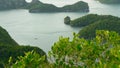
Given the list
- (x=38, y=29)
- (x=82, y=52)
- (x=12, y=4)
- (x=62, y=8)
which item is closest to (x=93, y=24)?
(x=38, y=29)

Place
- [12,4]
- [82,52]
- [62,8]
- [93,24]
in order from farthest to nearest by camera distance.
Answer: [12,4] → [62,8] → [93,24] → [82,52]

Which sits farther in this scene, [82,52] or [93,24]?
[93,24]

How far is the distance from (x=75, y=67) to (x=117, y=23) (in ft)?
271

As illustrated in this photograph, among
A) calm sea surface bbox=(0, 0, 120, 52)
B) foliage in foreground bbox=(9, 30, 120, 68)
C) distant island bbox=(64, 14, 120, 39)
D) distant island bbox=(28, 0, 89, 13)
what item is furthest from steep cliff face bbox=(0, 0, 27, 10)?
foliage in foreground bbox=(9, 30, 120, 68)

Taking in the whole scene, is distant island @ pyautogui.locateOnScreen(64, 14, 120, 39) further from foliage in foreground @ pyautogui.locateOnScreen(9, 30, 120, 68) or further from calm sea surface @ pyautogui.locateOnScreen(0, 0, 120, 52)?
foliage in foreground @ pyautogui.locateOnScreen(9, 30, 120, 68)

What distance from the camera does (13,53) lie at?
58781 millimetres

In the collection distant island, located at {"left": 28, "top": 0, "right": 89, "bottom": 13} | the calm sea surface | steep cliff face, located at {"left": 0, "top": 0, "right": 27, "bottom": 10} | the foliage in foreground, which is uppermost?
the foliage in foreground

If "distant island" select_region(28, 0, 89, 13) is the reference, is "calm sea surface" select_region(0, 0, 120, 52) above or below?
above

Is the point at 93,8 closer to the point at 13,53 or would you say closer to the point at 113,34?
the point at 13,53

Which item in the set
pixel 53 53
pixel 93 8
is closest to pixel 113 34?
pixel 53 53

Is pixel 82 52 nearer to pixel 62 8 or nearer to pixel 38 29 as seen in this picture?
pixel 38 29

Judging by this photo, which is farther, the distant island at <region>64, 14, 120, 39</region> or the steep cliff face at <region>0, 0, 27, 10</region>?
the steep cliff face at <region>0, 0, 27, 10</region>

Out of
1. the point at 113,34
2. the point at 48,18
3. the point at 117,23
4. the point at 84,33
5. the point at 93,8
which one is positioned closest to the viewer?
the point at 113,34

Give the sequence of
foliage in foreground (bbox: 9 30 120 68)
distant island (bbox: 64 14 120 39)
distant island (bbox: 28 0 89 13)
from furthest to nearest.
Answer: distant island (bbox: 28 0 89 13), distant island (bbox: 64 14 120 39), foliage in foreground (bbox: 9 30 120 68)
